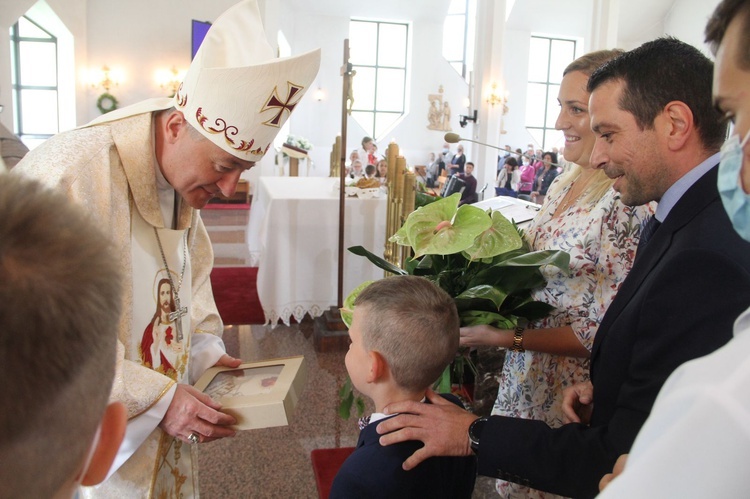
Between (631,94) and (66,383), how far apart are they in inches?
46.4

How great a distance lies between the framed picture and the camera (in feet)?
4.30

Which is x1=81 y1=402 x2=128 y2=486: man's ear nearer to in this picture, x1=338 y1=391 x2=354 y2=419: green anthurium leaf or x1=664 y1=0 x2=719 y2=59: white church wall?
x1=338 y1=391 x2=354 y2=419: green anthurium leaf

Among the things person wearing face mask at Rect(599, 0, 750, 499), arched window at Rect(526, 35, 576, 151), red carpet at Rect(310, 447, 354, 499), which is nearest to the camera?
person wearing face mask at Rect(599, 0, 750, 499)

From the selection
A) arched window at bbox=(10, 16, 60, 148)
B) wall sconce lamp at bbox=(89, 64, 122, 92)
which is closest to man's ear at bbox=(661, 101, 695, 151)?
arched window at bbox=(10, 16, 60, 148)

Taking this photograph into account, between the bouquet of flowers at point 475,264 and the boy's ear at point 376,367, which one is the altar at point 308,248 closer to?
the bouquet of flowers at point 475,264

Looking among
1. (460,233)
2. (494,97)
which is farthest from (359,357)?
(494,97)

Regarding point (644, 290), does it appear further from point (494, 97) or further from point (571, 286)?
point (494, 97)

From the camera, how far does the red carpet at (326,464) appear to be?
2529mm

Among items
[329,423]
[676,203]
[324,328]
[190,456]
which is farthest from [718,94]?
[324,328]

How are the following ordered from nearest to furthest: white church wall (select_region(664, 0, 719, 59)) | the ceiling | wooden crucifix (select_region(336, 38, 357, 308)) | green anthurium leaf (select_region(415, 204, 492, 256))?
1. green anthurium leaf (select_region(415, 204, 492, 256))
2. wooden crucifix (select_region(336, 38, 357, 308))
3. white church wall (select_region(664, 0, 719, 59))
4. the ceiling

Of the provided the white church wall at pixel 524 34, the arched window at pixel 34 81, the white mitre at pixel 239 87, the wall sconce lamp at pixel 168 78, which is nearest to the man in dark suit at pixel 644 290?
the white mitre at pixel 239 87

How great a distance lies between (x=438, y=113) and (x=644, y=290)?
19606 mm

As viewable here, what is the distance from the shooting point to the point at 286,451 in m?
2.91

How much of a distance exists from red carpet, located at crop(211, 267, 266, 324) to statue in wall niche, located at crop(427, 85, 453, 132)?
14.7 m
